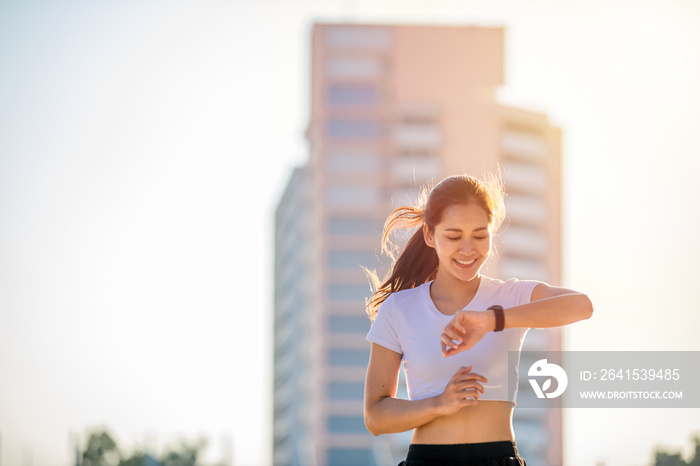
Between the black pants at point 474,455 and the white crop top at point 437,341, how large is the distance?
0.13m

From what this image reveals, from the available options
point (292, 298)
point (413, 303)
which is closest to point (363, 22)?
point (292, 298)

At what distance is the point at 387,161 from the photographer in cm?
7994

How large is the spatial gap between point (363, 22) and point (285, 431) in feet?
152

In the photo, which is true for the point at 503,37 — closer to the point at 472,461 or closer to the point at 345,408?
the point at 345,408

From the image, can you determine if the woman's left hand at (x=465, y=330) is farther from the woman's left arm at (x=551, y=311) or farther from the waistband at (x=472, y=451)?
the waistband at (x=472, y=451)

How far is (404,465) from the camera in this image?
3.36 m

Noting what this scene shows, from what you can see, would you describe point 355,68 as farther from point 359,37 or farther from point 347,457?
point 347,457

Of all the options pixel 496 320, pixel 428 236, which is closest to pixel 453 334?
pixel 496 320

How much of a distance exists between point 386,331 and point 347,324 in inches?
3021

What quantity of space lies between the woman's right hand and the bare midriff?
11 centimetres

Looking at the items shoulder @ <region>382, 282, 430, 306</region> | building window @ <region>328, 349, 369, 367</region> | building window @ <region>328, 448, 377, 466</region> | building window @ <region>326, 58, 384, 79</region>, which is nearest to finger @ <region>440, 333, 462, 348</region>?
shoulder @ <region>382, 282, 430, 306</region>

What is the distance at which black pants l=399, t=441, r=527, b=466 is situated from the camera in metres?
3.25

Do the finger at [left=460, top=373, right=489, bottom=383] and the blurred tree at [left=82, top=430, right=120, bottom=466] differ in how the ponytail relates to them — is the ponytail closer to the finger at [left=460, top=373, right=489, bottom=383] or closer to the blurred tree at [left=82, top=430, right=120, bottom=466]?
the finger at [left=460, top=373, right=489, bottom=383]

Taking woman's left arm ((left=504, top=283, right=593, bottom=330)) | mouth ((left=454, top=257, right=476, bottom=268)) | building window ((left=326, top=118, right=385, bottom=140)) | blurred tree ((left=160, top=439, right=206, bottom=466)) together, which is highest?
building window ((left=326, top=118, right=385, bottom=140))
